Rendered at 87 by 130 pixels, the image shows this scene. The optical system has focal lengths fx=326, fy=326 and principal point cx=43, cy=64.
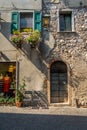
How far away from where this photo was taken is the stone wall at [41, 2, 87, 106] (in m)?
16.8

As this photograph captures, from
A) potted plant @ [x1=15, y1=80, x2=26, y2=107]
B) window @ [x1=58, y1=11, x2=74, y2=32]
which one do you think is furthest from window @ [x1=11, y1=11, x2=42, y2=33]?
potted plant @ [x1=15, y1=80, x2=26, y2=107]

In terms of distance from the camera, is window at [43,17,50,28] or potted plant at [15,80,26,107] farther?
window at [43,17,50,28]

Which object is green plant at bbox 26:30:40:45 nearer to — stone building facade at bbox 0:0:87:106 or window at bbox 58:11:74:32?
stone building facade at bbox 0:0:87:106

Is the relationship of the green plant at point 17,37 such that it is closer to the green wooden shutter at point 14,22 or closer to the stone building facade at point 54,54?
the green wooden shutter at point 14,22

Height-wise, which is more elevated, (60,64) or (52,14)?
(52,14)

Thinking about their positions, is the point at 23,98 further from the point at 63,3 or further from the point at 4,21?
the point at 63,3

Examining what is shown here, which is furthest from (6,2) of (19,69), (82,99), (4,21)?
(82,99)

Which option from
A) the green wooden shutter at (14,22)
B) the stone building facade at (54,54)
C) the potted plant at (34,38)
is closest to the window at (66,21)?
the stone building facade at (54,54)

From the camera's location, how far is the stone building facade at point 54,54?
55.0 feet

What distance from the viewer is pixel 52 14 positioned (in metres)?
17.2

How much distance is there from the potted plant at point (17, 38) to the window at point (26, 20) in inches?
12.2

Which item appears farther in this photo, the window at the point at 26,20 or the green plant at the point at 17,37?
the window at the point at 26,20

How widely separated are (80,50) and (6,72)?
4031 millimetres

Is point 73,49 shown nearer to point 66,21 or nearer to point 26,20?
point 66,21
